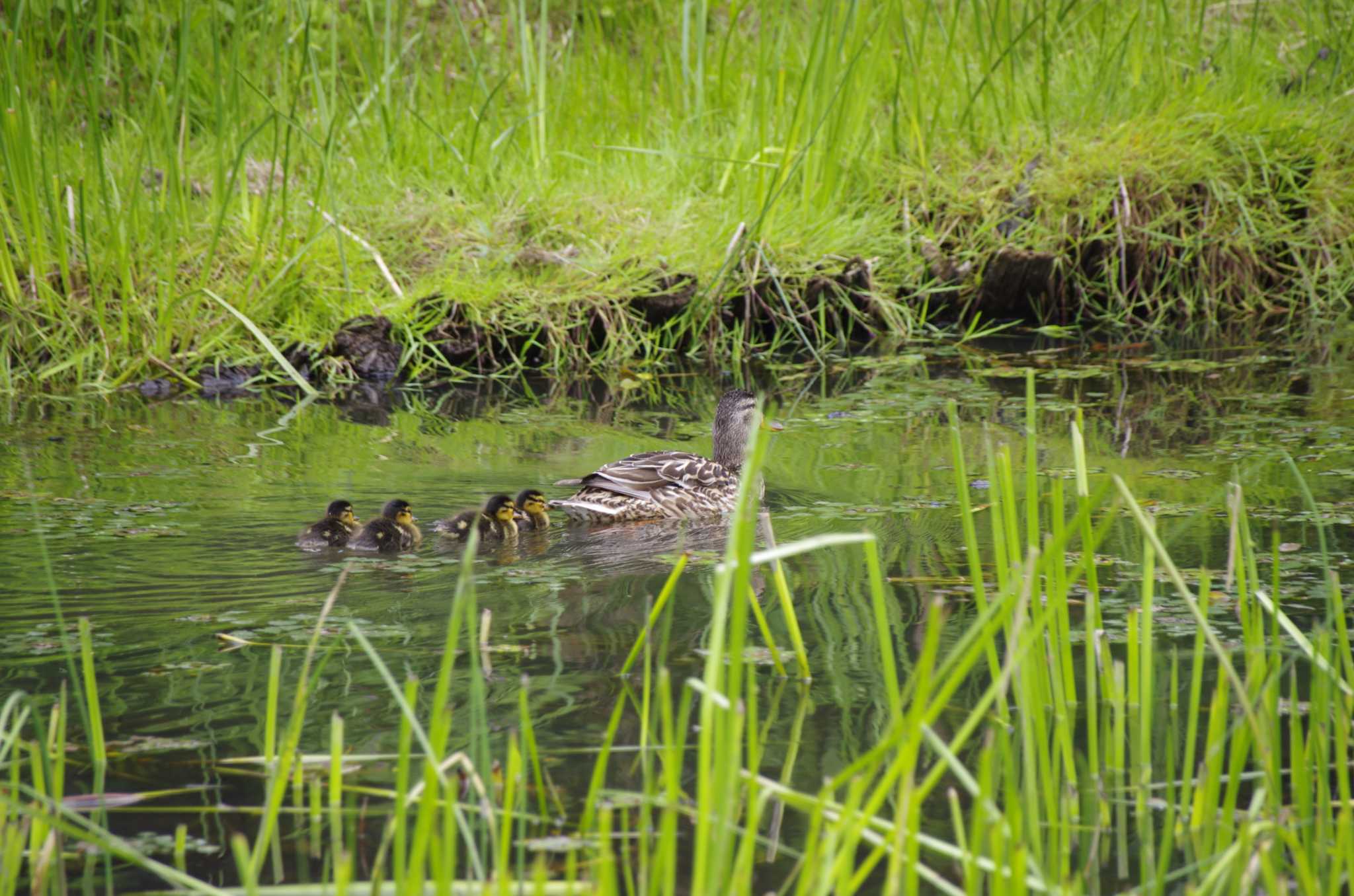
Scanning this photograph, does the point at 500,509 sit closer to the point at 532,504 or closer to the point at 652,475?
the point at 532,504

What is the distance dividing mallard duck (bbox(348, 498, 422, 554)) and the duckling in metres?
0.41

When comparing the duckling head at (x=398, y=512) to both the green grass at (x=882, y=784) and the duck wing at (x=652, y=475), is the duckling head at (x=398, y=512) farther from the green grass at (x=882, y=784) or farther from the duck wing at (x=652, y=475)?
the green grass at (x=882, y=784)

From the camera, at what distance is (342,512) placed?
17.1 ft

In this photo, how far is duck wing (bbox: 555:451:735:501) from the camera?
5.89 meters

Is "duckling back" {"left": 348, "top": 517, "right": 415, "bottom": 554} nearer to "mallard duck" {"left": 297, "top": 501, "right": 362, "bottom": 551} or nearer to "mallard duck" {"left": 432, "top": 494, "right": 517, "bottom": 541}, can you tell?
"mallard duck" {"left": 297, "top": 501, "right": 362, "bottom": 551}

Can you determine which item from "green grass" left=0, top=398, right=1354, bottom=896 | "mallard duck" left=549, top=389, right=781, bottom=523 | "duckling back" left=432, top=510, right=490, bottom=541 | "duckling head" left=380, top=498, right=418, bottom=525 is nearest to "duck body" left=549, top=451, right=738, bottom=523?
"mallard duck" left=549, top=389, right=781, bottom=523

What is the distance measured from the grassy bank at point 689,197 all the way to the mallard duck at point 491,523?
2661mm

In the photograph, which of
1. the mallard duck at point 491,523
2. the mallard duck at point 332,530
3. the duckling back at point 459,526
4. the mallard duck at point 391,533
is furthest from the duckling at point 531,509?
the mallard duck at point 332,530

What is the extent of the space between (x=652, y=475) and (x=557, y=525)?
17.1 inches

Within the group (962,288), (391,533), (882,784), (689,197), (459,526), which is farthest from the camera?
(689,197)

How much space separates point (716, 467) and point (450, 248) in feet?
11.0

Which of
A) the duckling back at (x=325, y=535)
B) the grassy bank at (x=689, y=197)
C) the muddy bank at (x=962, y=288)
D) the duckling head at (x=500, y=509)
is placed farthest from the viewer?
the muddy bank at (x=962, y=288)

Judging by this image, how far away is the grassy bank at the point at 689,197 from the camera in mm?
8148

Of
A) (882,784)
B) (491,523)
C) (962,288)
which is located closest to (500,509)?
(491,523)
